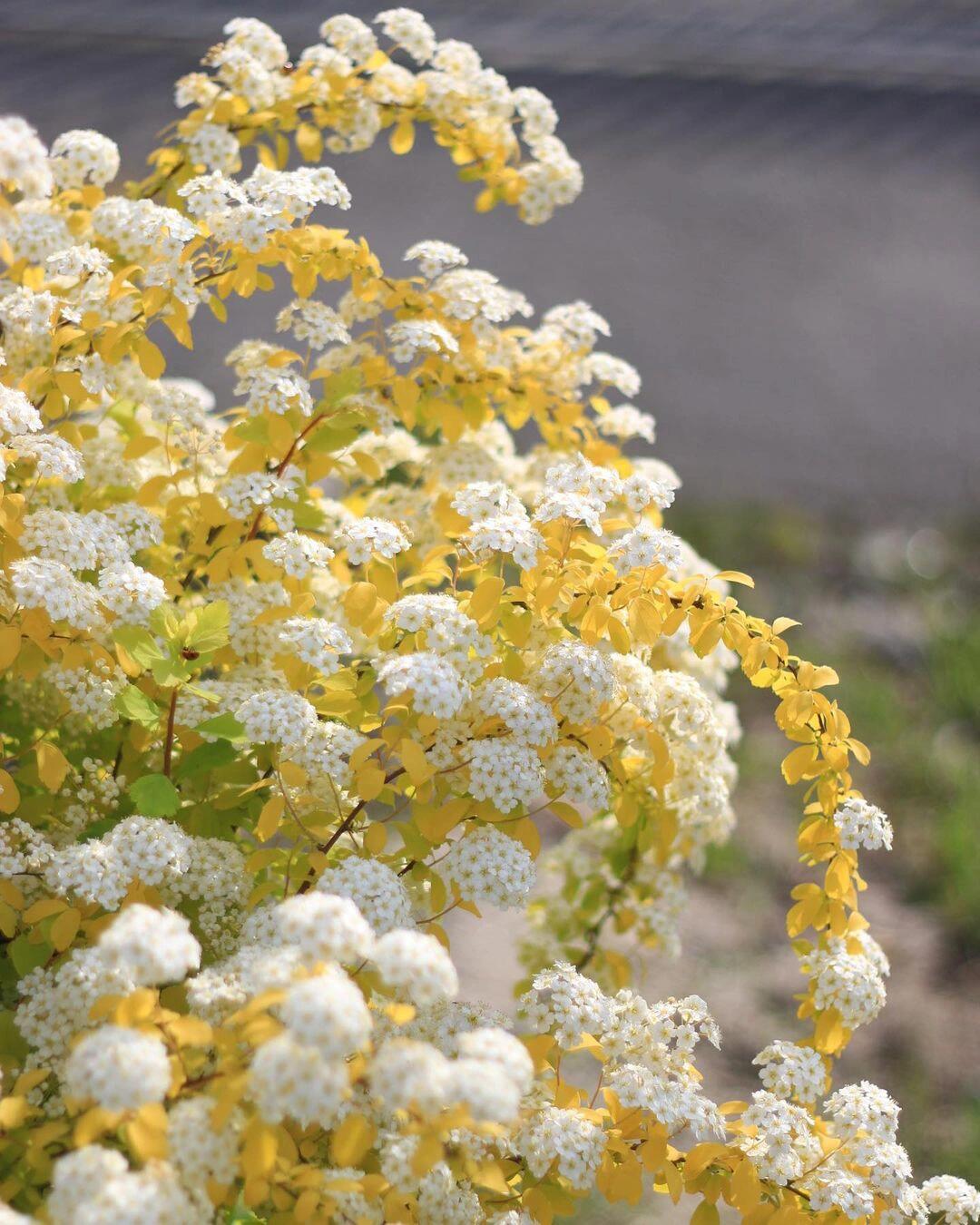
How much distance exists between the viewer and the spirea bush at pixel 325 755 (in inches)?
45.8

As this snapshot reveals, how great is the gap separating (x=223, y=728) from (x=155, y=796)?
0.10 meters

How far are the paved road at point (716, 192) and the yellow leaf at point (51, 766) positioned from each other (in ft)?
13.5

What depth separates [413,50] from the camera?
2.12m

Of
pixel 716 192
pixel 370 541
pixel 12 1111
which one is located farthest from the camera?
pixel 716 192

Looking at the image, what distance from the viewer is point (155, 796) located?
1.50 metres

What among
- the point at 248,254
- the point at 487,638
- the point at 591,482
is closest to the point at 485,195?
the point at 248,254

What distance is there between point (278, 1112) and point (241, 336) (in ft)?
15.4

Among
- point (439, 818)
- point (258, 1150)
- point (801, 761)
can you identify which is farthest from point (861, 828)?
point (258, 1150)

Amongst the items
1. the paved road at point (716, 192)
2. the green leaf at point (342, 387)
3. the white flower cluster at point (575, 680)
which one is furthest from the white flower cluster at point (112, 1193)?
the paved road at point (716, 192)

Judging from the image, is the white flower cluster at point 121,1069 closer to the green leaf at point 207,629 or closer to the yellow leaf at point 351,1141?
the yellow leaf at point 351,1141

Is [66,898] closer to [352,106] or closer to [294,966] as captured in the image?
[294,966]

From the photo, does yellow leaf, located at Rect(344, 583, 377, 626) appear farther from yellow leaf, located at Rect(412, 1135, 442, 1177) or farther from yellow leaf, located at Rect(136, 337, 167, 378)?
yellow leaf, located at Rect(412, 1135, 442, 1177)

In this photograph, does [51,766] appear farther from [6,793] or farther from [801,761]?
[801,761]

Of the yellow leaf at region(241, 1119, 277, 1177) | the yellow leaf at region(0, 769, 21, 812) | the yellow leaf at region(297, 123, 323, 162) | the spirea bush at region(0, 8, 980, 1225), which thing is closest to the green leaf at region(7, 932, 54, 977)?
the spirea bush at region(0, 8, 980, 1225)
